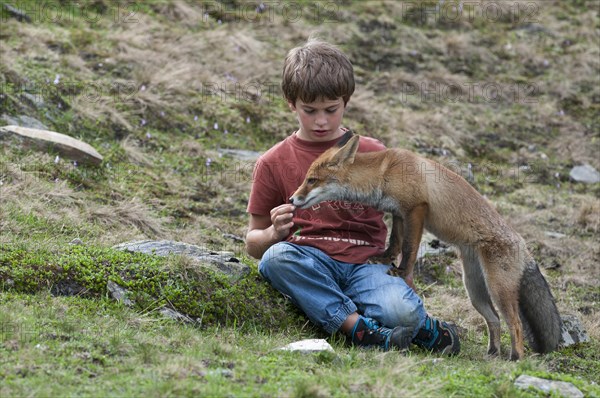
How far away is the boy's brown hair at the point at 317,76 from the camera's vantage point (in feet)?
19.0

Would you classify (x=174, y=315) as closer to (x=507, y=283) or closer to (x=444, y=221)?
(x=444, y=221)

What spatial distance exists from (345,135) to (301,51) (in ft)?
2.82

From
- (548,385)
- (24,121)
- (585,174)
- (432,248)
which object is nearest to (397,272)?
(548,385)

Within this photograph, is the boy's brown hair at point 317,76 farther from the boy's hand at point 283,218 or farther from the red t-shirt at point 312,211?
the boy's hand at point 283,218

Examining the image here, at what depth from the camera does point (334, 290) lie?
563cm

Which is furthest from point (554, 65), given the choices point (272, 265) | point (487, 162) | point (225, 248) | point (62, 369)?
point (62, 369)

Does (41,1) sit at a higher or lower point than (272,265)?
higher

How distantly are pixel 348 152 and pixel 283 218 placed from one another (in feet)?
2.64

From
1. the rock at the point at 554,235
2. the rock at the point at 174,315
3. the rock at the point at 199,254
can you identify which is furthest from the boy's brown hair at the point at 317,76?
the rock at the point at 554,235

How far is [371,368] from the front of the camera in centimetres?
457

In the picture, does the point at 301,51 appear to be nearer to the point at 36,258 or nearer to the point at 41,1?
the point at 36,258

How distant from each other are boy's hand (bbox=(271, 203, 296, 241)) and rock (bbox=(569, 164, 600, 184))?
24.5 ft

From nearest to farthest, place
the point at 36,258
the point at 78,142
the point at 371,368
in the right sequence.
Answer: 1. the point at 371,368
2. the point at 36,258
3. the point at 78,142

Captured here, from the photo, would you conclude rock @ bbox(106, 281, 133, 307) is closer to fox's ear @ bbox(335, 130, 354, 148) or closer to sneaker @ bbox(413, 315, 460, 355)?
fox's ear @ bbox(335, 130, 354, 148)
